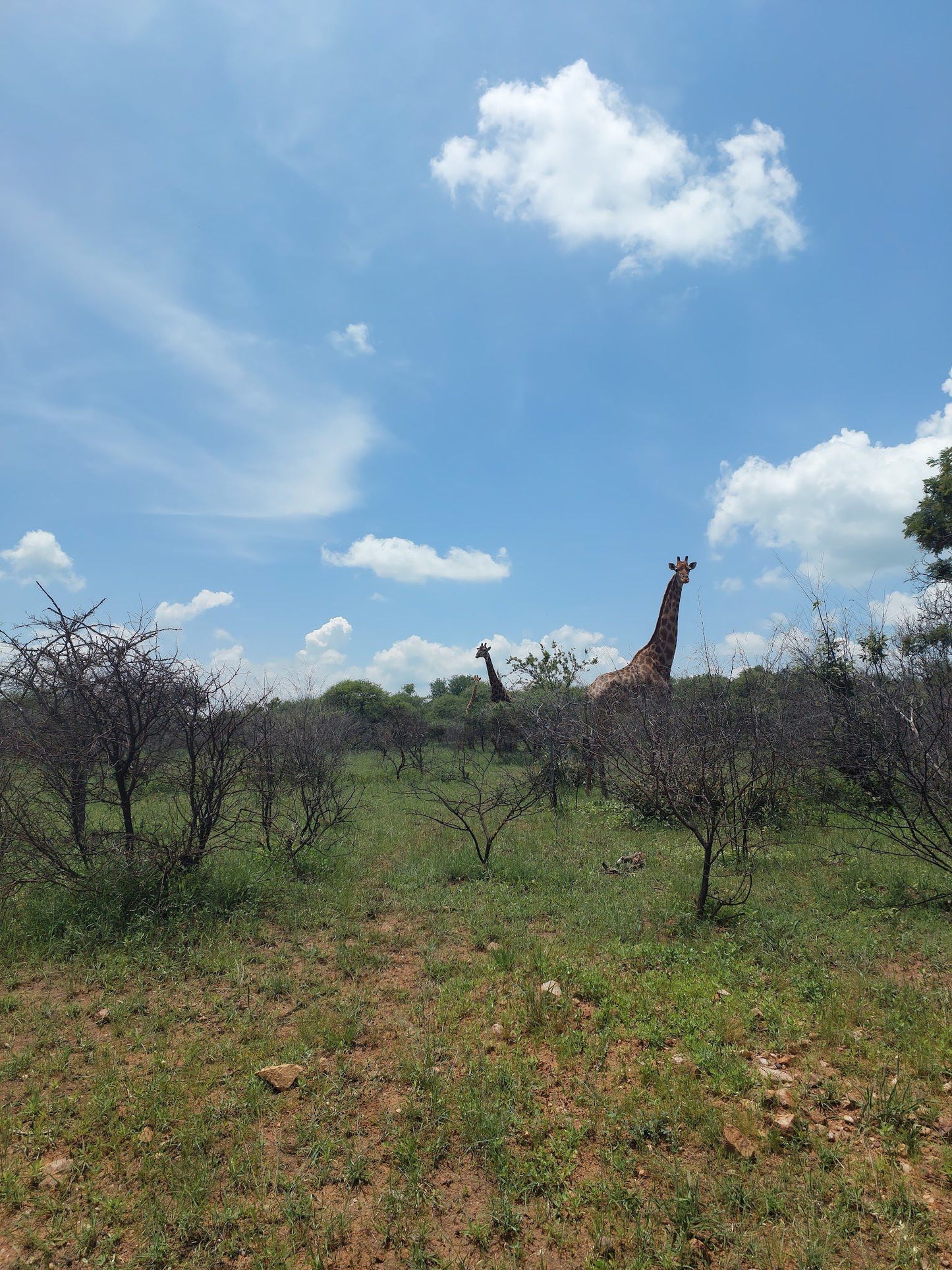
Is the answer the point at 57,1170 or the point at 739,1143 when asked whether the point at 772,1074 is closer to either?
the point at 739,1143

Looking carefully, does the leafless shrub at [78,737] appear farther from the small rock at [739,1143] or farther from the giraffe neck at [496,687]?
the giraffe neck at [496,687]

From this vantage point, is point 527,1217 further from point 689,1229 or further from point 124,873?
point 124,873

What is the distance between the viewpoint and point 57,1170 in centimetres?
295

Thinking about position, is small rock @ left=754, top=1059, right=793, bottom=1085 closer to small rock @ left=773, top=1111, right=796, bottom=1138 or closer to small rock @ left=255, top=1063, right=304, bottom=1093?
small rock @ left=773, top=1111, right=796, bottom=1138

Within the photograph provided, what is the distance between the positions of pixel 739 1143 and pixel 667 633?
1749cm

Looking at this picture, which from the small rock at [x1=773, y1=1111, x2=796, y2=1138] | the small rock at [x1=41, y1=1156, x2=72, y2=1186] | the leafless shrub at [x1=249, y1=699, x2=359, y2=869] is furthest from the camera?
the leafless shrub at [x1=249, y1=699, x2=359, y2=869]

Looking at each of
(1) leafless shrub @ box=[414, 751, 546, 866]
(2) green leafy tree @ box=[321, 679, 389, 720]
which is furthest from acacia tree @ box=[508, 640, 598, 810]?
(2) green leafy tree @ box=[321, 679, 389, 720]

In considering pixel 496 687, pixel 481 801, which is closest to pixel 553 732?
pixel 481 801

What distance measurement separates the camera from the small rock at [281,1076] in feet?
11.7

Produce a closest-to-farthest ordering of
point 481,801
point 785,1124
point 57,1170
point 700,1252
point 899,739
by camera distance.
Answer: point 700,1252 < point 57,1170 < point 785,1124 < point 899,739 < point 481,801

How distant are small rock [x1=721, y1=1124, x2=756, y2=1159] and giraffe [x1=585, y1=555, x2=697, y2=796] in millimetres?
9568

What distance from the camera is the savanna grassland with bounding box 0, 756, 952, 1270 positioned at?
259 cm

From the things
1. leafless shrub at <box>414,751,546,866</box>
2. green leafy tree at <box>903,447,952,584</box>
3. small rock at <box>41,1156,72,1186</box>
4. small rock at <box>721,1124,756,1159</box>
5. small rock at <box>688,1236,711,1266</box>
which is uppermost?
green leafy tree at <box>903,447,952,584</box>

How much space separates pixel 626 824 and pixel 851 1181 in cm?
901
